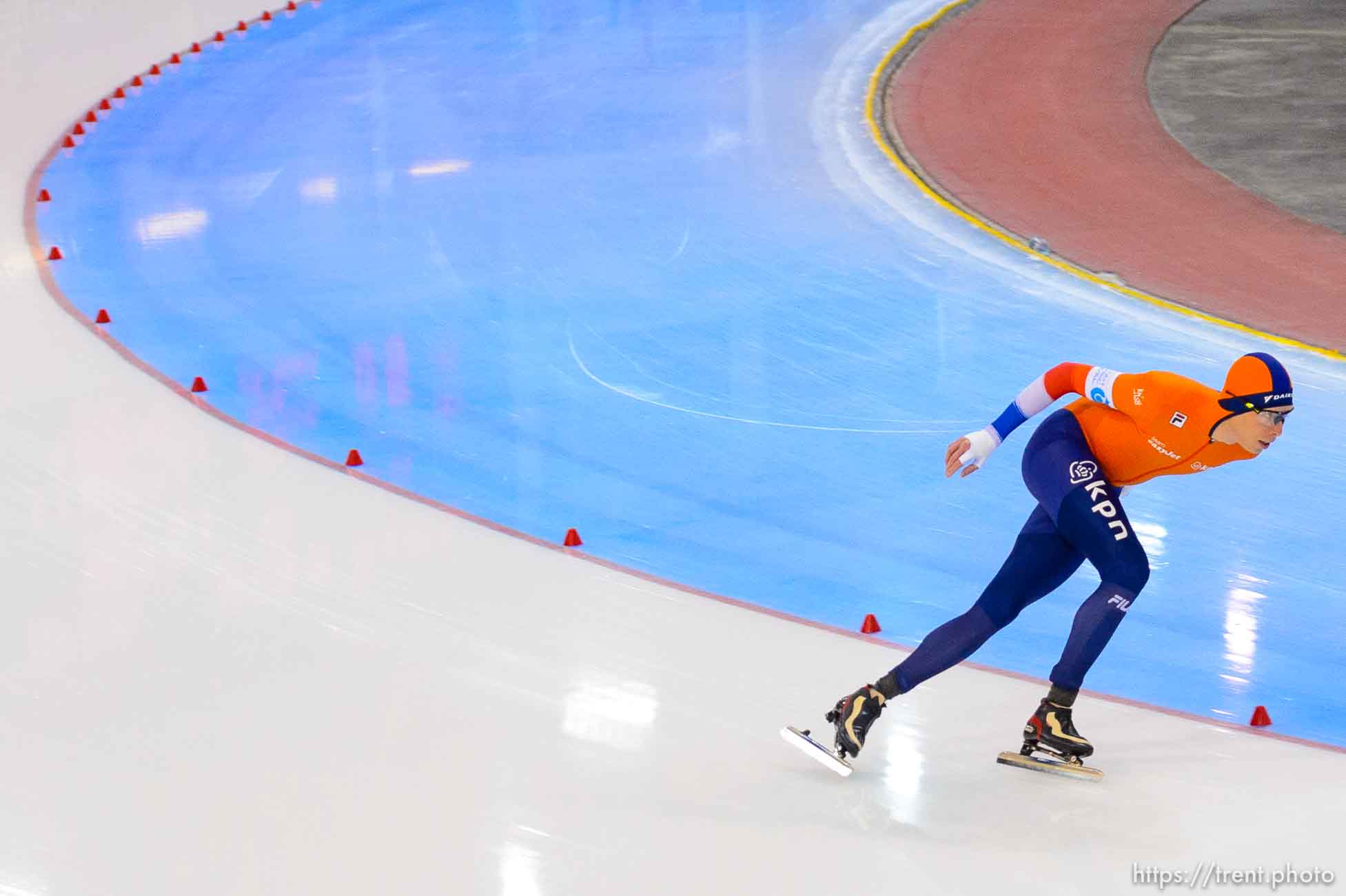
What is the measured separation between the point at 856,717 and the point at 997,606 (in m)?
0.43

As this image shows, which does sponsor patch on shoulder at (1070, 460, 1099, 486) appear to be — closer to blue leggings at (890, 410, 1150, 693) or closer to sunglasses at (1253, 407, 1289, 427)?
blue leggings at (890, 410, 1150, 693)

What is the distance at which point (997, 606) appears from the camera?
3572mm

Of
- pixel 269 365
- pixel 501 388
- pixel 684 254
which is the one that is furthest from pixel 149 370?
pixel 684 254

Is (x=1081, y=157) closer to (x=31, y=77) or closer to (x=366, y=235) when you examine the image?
(x=366, y=235)

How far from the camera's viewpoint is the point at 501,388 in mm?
6258

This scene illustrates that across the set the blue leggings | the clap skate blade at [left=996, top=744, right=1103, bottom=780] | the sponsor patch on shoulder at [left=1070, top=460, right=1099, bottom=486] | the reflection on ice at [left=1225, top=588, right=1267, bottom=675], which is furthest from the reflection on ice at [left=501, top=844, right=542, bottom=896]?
the reflection on ice at [left=1225, top=588, right=1267, bottom=675]

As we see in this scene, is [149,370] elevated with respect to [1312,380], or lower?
elevated

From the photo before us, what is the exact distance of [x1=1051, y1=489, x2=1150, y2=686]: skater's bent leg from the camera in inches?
138

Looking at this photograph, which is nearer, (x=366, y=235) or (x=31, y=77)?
(x=366, y=235)

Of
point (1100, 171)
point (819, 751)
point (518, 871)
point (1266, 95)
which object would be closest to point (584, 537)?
point (819, 751)

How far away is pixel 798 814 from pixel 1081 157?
682cm

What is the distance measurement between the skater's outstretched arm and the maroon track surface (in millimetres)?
3600

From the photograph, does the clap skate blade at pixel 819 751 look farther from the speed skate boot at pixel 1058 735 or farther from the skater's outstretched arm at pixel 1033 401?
the skater's outstretched arm at pixel 1033 401

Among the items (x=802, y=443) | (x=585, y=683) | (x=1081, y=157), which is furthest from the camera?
(x=1081, y=157)
